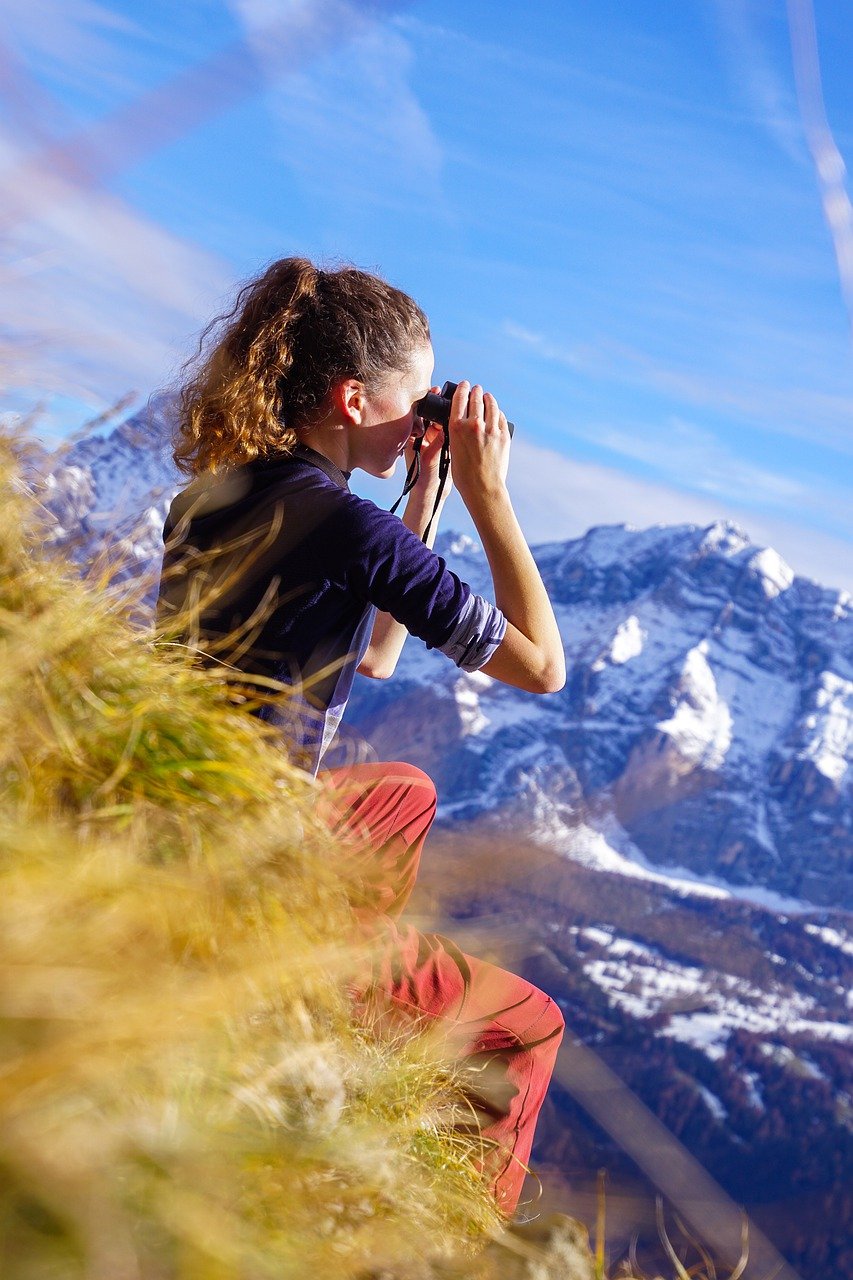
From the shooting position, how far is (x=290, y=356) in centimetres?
242

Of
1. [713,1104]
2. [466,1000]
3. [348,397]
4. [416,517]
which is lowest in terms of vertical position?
[713,1104]

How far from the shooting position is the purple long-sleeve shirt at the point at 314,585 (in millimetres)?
1995

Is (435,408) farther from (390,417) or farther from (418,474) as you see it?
(418,474)

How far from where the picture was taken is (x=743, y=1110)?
11644 cm

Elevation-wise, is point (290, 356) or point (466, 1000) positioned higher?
point (290, 356)

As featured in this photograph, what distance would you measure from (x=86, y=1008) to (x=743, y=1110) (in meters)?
133

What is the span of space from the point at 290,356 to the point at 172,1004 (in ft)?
5.92

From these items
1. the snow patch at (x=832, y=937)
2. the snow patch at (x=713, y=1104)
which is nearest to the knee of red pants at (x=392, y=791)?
the snow patch at (x=713, y=1104)

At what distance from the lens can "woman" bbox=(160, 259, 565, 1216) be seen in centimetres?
191

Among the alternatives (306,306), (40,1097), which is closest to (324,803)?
(40,1097)

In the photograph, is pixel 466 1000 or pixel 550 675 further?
pixel 550 675

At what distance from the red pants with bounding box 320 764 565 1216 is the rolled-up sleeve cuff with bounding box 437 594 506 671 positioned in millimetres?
310

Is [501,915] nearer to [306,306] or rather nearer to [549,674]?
[549,674]

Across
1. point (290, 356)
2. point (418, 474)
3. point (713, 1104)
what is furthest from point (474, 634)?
point (713, 1104)
